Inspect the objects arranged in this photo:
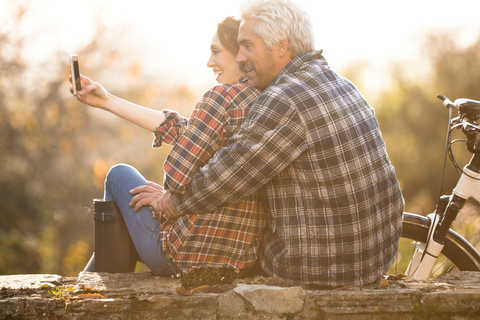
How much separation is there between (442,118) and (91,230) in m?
6.44

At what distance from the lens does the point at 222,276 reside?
1.93 m

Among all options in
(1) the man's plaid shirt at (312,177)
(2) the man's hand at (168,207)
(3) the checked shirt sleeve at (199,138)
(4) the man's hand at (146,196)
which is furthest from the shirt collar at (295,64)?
(4) the man's hand at (146,196)

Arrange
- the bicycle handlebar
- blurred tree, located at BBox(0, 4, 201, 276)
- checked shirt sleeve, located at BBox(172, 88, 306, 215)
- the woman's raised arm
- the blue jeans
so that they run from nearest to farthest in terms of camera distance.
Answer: checked shirt sleeve, located at BBox(172, 88, 306, 215) < the blue jeans < the bicycle handlebar < the woman's raised arm < blurred tree, located at BBox(0, 4, 201, 276)

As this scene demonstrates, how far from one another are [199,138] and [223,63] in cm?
57

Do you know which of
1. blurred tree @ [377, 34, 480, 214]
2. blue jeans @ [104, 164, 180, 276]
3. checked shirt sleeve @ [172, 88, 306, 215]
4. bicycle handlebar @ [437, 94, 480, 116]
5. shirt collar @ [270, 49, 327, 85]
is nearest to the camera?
checked shirt sleeve @ [172, 88, 306, 215]

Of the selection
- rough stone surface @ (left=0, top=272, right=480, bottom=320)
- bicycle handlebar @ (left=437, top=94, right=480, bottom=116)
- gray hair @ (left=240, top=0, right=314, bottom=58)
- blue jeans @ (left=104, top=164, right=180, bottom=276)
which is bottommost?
rough stone surface @ (left=0, top=272, right=480, bottom=320)

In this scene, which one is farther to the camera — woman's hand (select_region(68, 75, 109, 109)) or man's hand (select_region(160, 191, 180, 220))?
woman's hand (select_region(68, 75, 109, 109))

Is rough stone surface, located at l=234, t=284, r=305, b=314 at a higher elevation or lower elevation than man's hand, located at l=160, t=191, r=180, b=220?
lower

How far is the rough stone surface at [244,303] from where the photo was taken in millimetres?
1698

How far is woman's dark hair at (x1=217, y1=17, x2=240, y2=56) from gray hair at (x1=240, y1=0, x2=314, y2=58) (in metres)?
0.26

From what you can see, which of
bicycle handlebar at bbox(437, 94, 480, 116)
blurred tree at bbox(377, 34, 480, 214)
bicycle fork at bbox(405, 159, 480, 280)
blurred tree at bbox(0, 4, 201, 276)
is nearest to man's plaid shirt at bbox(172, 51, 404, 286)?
bicycle fork at bbox(405, 159, 480, 280)

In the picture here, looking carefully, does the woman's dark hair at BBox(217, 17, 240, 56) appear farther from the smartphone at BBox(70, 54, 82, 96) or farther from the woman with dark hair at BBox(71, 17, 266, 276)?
the smartphone at BBox(70, 54, 82, 96)

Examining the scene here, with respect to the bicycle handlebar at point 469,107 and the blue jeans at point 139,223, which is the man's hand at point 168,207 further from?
the bicycle handlebar at point 469,107

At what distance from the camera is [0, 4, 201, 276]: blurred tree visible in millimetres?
5738
